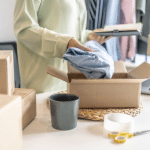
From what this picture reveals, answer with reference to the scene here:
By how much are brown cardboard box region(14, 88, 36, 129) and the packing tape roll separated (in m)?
0.24

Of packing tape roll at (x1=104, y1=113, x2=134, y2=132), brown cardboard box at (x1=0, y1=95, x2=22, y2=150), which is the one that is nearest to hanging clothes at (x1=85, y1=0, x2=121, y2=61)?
packing tape roll at (x1=104, y1=113, x2=134, y2=132)

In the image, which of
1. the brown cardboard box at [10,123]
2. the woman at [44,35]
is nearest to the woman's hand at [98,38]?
the woman at [44,35]

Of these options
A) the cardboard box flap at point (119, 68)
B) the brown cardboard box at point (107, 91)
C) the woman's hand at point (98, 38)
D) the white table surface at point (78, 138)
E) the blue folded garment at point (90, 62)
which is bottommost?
the white table surface at point (78, 138)

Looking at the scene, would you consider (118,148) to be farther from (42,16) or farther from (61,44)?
Answer: (42,16)

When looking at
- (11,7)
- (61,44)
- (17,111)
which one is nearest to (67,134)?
(17,111)

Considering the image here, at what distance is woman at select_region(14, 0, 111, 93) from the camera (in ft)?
3.29

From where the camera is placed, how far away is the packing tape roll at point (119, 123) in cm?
63

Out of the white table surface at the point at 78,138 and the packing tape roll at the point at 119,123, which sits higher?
the packing tape roll at the point at 119,123

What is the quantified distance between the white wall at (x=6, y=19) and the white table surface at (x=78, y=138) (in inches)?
63.6

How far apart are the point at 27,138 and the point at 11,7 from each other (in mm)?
1803

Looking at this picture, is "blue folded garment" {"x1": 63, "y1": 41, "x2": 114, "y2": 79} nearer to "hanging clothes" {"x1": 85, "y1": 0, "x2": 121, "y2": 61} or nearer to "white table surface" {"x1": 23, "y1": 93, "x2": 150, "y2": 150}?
"white table surface" {"x1": 23, "y1": 93, "x2": 150, "y2": 150}

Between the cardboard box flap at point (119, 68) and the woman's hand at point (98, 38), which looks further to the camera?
the woman's hand at point (98, 38)

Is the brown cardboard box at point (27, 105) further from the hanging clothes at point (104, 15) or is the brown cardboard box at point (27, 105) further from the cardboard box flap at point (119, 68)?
the hanging clothes at point (104, 15)

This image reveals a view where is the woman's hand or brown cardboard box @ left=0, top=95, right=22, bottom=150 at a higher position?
the woman's hand
